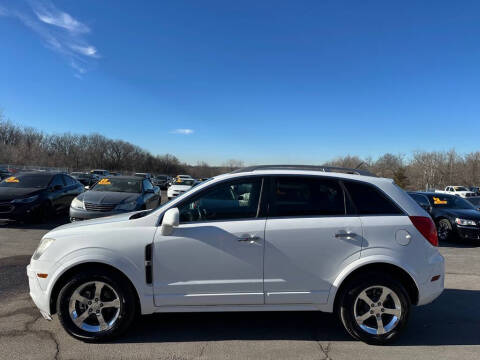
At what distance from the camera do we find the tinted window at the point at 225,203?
131 inches

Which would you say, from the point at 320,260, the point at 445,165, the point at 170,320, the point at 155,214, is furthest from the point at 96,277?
the point at 445,165

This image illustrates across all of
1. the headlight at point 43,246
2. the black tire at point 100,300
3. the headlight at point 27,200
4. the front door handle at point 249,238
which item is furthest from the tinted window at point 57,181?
the front door handle at point 249,238

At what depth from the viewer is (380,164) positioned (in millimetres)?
85312

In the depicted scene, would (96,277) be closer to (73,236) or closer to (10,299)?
(73,236)

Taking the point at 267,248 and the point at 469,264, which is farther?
the point at 469,264

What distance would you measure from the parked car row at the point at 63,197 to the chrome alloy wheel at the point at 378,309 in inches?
265

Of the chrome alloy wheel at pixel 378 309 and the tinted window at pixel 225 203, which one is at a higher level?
the tinted window at pixel 225 203

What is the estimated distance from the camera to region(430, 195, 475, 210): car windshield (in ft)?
34.2

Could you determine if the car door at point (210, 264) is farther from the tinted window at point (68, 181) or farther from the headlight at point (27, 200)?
the tinted window at point (68, 181)

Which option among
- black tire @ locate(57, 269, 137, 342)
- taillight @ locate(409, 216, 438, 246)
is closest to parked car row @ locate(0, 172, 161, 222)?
black tire @ locate(57, 269, 137, 342)

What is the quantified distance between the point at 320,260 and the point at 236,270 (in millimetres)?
889

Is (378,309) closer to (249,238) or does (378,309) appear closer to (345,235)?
(345,235)

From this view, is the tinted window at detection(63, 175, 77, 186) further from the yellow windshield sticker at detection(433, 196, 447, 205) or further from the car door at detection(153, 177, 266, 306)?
the yellow windshield sticker at detection(433, 196, 447, 205)

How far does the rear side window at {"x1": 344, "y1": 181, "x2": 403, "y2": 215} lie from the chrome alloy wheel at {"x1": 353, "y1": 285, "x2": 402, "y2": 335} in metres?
0.80
